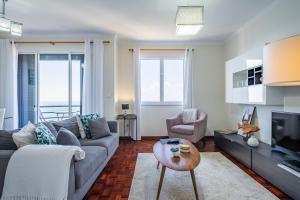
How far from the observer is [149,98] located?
5.57 metres

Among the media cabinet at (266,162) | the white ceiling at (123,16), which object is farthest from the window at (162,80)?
the media cabinet at (266,162)

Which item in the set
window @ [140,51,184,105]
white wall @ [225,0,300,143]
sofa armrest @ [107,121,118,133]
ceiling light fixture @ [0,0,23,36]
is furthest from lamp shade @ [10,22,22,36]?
white wall @ [225,0,300,143]

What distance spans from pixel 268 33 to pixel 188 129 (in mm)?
2406

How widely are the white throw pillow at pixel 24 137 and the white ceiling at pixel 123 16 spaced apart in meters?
2.21

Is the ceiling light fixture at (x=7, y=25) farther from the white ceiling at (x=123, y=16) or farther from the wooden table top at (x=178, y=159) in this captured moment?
the wooden table top at (x=178, y=159)

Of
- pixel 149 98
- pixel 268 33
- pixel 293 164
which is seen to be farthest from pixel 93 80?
pixel 293 164

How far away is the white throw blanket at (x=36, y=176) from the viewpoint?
68.1 inches

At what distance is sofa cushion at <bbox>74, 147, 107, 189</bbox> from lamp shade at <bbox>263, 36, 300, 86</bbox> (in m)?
2.47

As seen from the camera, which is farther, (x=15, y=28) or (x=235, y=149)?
(x=235, y=149)

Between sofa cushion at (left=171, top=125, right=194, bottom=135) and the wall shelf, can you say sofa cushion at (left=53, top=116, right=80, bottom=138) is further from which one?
the wall shelf

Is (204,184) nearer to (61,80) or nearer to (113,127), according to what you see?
(113,127)

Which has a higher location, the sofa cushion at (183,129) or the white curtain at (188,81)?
the white curtain at (188,81)

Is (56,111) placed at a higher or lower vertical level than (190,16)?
lower

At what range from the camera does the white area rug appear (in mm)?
2281
